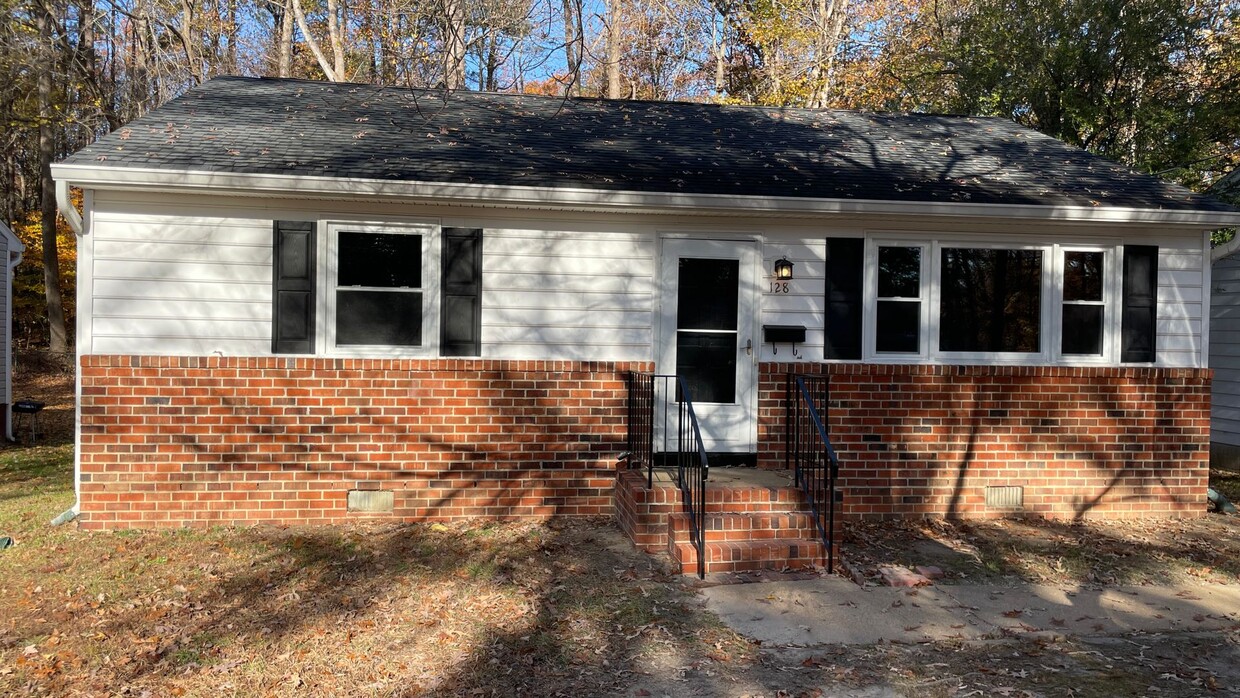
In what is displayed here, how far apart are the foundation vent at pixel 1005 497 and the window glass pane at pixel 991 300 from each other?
1.26 m

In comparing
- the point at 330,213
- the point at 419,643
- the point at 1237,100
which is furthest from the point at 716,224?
the point at 1237,100

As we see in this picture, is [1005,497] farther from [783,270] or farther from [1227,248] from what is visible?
[1227,248]

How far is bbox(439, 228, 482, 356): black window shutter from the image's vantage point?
692 centimetres

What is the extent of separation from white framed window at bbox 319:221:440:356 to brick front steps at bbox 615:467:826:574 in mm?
2216

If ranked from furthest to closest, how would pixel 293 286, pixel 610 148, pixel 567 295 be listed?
pixel 610 148
pixel 567 295
pixel 293 286

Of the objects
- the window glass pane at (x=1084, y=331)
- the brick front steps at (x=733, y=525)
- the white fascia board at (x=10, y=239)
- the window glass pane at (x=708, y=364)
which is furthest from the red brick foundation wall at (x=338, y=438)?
the white fascia board at (x=10, y=239)

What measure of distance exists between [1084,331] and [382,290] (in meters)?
6.31

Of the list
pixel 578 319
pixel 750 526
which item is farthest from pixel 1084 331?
pixel 578 319

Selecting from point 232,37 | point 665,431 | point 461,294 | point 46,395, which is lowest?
point 46,395

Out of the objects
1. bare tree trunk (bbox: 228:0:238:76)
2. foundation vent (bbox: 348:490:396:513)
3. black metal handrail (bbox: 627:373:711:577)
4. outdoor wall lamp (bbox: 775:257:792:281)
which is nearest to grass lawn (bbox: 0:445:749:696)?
foundation vent (bbox: 348:490:396:513)

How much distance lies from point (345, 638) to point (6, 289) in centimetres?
1098

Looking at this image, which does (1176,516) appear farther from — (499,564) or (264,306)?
(264,306)

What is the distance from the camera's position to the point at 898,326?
7.52 m

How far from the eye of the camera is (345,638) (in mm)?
4547
